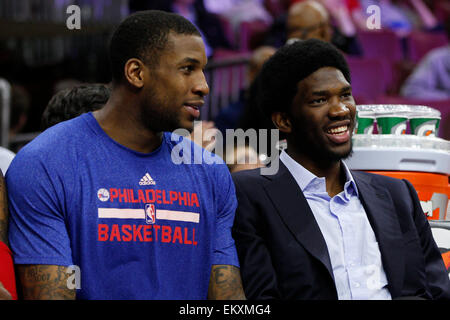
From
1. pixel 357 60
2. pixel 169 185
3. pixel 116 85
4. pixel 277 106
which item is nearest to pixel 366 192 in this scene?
pixel 277 106

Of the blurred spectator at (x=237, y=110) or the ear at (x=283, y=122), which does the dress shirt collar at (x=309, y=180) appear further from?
the blurred spectator at (x=237, y=110)

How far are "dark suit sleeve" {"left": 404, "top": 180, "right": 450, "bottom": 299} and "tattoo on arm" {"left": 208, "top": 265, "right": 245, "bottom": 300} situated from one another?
0.60 metres

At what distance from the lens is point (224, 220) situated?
7.05ft

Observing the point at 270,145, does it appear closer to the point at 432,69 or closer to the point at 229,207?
the point at 229,207

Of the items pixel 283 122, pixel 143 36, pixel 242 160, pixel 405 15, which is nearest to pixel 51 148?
pixel 143 36

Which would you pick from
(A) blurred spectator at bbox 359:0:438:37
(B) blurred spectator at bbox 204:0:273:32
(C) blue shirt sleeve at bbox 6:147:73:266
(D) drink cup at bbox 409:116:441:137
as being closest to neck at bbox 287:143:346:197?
(D) drink cup at bbox 409:116:441:137

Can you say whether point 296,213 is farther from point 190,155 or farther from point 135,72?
point 135,72

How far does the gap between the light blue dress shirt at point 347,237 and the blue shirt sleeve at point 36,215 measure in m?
0.78

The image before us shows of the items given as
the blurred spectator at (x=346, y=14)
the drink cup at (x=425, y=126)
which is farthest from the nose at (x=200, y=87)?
the blurred spectator at (x=346, y=14)

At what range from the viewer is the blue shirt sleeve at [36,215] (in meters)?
1.88

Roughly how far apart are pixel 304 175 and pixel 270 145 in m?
0.99

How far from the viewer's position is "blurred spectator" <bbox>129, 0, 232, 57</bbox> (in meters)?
5.79

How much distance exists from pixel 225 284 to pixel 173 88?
0.60 metres

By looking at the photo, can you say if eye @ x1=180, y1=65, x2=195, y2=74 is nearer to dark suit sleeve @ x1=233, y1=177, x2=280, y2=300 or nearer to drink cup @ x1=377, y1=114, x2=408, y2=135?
dark suit sleeve @ x1=233, y1=177, x2=280, y2=300
